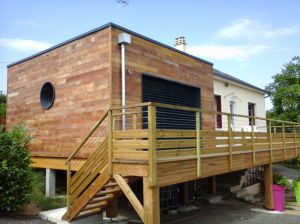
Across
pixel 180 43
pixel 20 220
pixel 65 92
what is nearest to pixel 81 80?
pixel 65 92

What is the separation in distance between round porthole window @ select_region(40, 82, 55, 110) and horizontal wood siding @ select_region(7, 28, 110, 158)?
157 millimetres

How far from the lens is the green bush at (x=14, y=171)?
7.03 m

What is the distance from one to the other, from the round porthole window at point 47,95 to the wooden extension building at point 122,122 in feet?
0.11

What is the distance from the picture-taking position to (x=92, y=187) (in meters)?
6.91

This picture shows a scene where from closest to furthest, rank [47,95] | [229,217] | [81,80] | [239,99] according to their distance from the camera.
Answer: [81,80] → [229,217] → [47,95] → [239,99]

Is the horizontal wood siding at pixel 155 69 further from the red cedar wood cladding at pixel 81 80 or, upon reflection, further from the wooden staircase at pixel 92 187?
the wooden staircase at pixel 92 187

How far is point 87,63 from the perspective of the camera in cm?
890

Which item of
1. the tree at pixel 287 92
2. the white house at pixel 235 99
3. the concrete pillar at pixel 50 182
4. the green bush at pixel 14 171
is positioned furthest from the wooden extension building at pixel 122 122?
the tree at pixel 287 92

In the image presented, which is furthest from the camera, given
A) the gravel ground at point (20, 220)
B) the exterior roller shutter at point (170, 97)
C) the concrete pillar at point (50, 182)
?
the concrete pillar at point (50, 182)

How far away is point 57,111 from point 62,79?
99 centimetres

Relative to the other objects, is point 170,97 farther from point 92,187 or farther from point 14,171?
point 14,171

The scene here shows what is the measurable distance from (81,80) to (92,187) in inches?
133

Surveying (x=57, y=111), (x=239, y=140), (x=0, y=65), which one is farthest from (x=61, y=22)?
(x=0, y=65)

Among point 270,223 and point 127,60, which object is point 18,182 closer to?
point 127,60
